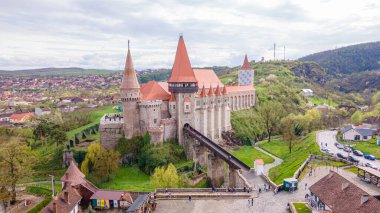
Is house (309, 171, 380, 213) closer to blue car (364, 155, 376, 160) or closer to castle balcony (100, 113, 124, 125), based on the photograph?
blue car (364, 155, 376, 160)

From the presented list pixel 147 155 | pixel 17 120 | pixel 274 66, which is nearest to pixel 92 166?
pixel 147 155

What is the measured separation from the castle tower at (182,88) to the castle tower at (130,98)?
663cm

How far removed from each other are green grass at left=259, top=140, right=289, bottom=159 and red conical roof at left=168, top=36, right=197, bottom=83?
68.9ft

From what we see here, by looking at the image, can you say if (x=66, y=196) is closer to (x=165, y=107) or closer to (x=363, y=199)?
(x=165, y=107)

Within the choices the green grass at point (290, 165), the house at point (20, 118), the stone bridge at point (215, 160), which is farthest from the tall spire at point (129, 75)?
the house at point (20, 118)

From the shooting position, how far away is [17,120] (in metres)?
87.1

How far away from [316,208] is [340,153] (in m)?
21.7

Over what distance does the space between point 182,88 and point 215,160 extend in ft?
46.2

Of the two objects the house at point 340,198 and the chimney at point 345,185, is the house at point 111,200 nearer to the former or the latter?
the house at point 340,198

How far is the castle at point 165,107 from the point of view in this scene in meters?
51.5

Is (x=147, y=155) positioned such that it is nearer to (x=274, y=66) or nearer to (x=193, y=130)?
(x=193, y=130)

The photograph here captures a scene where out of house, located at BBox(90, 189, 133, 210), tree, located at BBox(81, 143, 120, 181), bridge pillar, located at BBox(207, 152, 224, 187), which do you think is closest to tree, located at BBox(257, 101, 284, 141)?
bridge pillar, located at BBox(207, 152, 224, 187)

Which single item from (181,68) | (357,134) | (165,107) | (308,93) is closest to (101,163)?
(165,107)

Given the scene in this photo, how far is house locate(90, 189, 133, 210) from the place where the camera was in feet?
107
